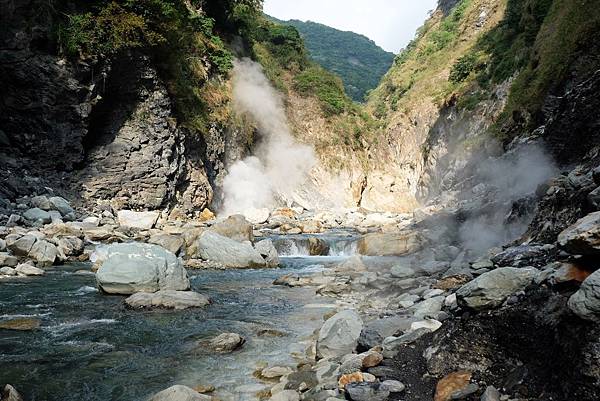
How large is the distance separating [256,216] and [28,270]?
17.3 m

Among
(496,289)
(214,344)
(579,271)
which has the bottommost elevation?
(214,344)

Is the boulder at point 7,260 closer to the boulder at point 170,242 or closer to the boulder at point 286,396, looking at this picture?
the boulder at point 170,242

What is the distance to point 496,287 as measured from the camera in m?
4.75

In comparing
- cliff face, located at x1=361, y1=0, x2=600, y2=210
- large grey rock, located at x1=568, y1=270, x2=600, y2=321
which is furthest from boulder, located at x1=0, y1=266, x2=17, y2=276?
cliff face, located at x1=361, y1=0, x2=600, y2=210

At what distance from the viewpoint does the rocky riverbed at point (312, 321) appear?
3.87 metres

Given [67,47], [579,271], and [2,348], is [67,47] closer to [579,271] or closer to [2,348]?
[2,348]

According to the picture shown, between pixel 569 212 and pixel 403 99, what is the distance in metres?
40.9

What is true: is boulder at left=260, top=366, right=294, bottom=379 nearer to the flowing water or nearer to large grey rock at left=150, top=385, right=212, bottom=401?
the flowing water

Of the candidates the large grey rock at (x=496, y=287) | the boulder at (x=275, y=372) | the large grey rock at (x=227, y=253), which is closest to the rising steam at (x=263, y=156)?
the large grey rock at (x=227, y=253)

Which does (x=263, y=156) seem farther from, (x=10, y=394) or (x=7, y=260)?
(x=10, y=394)

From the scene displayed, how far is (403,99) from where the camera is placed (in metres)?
45.7

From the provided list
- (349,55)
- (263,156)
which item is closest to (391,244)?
(263,156)

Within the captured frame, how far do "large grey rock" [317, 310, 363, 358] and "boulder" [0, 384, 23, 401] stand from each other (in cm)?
353

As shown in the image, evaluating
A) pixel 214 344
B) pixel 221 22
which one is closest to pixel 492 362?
pixel 214 344
